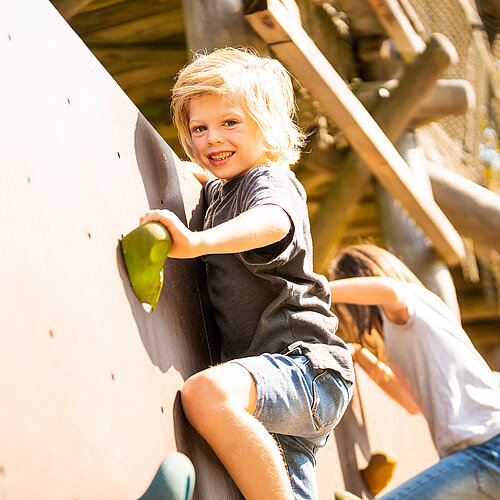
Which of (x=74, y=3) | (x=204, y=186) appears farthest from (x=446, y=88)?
(x=204, y=186)

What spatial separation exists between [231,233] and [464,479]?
1.36 metres

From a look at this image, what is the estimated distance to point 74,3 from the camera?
3.26 meters

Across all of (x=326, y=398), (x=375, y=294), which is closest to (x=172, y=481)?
(x=326, y=398)

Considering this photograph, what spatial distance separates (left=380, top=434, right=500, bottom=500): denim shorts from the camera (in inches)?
94.2

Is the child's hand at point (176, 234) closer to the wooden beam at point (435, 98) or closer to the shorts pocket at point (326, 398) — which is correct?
the shorts pocket at point (326, 398)

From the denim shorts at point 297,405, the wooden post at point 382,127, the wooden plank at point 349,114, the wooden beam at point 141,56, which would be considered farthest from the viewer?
the wooden beam at point 141,56

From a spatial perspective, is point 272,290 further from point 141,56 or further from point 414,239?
point 141,56

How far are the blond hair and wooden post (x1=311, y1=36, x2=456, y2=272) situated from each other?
1.82 meters

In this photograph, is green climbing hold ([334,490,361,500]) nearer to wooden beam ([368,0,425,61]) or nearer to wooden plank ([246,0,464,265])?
wooden plank ([246,0,464,265])

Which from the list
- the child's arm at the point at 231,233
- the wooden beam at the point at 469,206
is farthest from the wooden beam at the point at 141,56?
the child's arm at the point at 231,233

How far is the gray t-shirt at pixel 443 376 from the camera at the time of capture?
8.10ft

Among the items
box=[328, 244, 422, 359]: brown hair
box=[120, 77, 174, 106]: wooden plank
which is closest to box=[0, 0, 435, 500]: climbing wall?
box=[328, 244, 422, 359]: brown hair

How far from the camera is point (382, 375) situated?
2.75 metres

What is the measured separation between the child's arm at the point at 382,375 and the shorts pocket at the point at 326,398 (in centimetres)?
109
